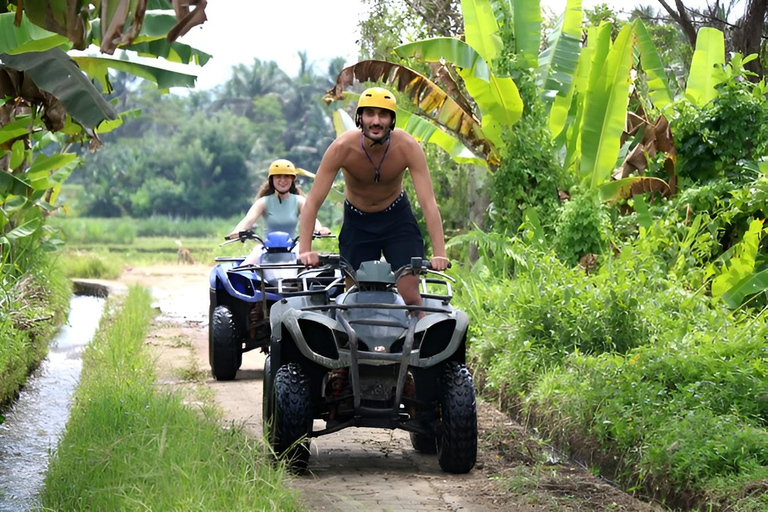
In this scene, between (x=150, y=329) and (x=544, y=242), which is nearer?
(x=544, y=242)

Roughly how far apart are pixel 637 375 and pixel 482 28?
25.1ft

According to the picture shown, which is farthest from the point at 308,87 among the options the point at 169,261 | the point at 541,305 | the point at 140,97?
the point at 541,305

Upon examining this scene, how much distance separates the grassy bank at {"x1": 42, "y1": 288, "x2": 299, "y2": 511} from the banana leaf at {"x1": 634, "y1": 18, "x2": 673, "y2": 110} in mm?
8700

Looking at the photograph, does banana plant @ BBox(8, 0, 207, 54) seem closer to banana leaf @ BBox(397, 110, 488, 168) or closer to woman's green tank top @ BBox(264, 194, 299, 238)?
woman's green tank top @ BBox(264, 194, 299, 238)

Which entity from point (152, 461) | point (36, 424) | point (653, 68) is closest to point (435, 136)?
point (653, 68)

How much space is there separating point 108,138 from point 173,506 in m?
80.0

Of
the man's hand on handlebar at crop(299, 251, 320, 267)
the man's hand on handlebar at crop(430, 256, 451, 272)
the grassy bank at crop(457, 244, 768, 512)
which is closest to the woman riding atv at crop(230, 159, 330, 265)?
the grassy bank at crop(457, 244, 768, 512)

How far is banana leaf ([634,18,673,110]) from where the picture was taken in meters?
15.0

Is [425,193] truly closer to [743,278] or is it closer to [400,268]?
[400,268]

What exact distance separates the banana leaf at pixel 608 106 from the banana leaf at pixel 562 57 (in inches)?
21.5

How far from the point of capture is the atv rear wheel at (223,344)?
10.9 meters

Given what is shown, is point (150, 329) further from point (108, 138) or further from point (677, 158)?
point (108, 138)

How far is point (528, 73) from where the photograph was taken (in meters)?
13.9

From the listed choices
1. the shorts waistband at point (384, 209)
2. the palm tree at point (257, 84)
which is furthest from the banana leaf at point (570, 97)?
the palm tree at point (257, 84)
